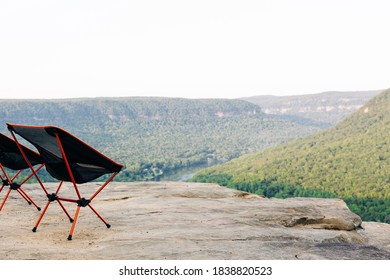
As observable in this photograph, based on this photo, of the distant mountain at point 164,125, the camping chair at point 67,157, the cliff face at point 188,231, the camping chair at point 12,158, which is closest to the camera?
the cliff face at point 188,231

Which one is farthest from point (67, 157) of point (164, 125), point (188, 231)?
point (164, 125)

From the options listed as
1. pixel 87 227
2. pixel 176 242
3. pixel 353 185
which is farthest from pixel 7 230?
pixel 353 185

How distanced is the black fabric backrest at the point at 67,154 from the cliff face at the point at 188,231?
80 centimetres

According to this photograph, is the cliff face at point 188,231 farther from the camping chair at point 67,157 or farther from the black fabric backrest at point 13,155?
the black fabric backrest at point 13,155

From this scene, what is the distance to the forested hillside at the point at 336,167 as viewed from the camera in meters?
44.8

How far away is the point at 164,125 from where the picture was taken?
15362cm

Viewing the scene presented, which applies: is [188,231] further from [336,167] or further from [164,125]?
[164,125]

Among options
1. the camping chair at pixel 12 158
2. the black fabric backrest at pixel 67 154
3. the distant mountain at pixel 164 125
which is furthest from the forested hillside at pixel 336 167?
the black fabric backrest at pixel 67 154

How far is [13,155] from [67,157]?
7.24ft

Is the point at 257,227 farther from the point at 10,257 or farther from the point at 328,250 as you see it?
the point at 10,257

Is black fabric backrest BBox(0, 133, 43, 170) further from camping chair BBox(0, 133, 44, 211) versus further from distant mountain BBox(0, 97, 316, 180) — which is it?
distant mountain BBox(0, 97, 316, 180)

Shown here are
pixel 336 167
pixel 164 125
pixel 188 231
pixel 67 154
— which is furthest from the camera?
pixel 164 125

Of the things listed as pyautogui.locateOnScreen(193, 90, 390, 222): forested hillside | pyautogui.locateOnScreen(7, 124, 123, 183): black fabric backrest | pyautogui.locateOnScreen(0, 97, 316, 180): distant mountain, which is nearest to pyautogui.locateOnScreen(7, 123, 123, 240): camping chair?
pyautogui.locateOnScreen(7, 124, 123, 183): black fabric backrest

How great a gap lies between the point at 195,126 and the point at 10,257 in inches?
5961
